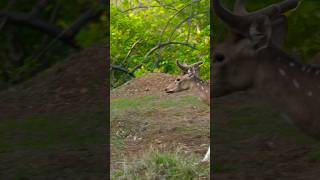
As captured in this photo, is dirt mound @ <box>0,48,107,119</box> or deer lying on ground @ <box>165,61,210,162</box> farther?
deer lying on ground @ <box>165,61,210,162</box>

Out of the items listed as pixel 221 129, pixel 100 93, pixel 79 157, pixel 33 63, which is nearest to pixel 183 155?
pixel 221 129

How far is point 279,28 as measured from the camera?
3854 millimetres

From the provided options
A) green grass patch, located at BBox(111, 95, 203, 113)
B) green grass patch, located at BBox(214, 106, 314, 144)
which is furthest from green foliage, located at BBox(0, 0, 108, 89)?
green grass patch, located at BBox(111, 95, 203, 113)

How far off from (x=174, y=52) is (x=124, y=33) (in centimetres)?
109

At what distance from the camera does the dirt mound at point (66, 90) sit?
17.3ft

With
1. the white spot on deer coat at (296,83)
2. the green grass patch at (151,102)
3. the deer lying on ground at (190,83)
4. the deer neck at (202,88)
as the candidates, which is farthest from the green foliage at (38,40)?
the green grass patch at (151,102)

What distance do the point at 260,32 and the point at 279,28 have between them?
252mm

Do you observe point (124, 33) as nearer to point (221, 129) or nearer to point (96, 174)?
point (221, 129)

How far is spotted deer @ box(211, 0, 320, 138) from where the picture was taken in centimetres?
362

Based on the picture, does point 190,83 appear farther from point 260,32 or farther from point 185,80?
point 260,32

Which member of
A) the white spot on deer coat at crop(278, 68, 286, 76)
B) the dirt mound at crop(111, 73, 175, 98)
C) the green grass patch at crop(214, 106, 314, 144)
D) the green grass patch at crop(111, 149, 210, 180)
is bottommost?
the green grass patch at crop(111, 149, 210, 180)

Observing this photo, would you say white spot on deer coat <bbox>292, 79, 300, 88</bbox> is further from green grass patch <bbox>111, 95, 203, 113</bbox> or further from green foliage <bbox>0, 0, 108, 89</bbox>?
green grass patch <bbox>111, 95, 203, 113</bbox>

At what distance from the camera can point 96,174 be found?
5.19 metres

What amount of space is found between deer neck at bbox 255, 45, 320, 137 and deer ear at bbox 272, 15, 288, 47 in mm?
195
